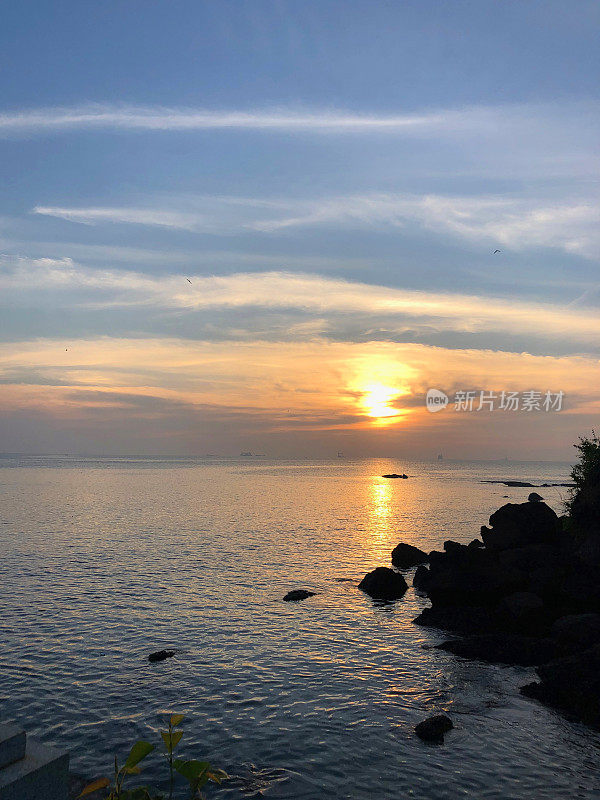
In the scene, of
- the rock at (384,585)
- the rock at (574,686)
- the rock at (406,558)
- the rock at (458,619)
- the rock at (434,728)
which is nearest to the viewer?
the rock at (434,728)

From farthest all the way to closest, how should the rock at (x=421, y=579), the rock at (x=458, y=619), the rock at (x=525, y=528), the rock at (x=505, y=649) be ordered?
1. the rock at (x=421, y=579)
2. the rock at (x=525, y=528)
3. the rock at (x=458, y=619)
4. the rock at (x=505, y=649)

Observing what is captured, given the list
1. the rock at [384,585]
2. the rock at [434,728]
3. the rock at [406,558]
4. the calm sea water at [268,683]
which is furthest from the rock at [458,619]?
the rock at [406,558]

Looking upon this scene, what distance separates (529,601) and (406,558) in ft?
70.4

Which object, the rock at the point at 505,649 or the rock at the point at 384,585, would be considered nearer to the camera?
the rock at the point at 505,649

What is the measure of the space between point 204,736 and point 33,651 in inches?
463

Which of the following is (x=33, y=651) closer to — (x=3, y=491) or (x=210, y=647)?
(x=210, y=647)

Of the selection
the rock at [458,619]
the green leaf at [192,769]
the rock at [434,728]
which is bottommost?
the rock at [458,619]

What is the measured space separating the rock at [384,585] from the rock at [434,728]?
1976cm

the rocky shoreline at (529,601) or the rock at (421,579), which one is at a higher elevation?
the rocky shoreline at (529,601)

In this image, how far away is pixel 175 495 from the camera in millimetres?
134625

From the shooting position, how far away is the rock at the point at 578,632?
24.5 metres

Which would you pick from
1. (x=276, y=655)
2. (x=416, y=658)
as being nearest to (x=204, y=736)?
(x=276, y=655)

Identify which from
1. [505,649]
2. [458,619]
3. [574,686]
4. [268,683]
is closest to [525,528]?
[458,619]

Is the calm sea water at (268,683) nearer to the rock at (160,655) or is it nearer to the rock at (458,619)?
the rock at (160,655)
